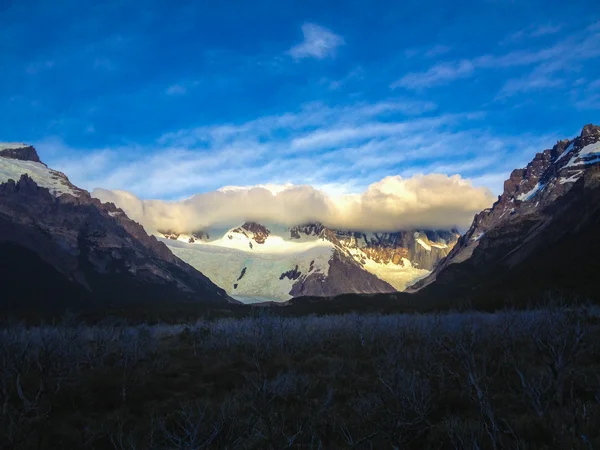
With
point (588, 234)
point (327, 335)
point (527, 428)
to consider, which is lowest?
point (327, 335)

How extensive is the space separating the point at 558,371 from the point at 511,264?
195359 millimetres

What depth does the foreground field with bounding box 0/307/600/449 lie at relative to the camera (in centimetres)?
1431

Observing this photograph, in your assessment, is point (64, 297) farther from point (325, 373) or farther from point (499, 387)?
point (499, 387)

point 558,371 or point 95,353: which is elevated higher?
point 558,371

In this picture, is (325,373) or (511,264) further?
(511,264)

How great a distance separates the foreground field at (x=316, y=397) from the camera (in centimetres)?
1431

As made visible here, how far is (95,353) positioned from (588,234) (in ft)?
509

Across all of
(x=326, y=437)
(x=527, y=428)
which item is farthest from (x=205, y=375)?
(x=527, y=428)

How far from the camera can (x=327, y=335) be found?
68.3m

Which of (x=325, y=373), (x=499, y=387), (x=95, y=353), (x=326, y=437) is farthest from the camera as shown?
(x=95, y=353)

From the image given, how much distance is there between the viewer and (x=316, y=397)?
27.1 m

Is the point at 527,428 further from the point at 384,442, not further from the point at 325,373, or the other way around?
the point at 325,373

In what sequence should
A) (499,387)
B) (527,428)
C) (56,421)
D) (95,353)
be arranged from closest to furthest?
(527,428), (56,421), (499,387), (95,353)

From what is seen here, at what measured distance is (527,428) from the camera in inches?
585
